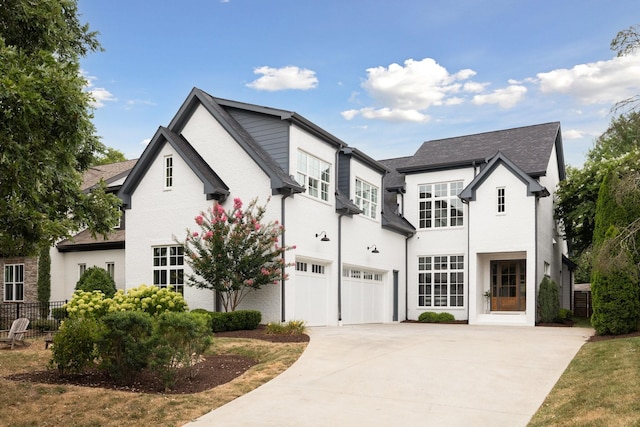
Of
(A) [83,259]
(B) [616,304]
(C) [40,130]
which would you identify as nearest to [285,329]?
(B) [616,304]

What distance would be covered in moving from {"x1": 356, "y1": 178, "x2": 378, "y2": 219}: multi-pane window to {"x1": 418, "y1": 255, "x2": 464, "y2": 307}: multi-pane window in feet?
13.2

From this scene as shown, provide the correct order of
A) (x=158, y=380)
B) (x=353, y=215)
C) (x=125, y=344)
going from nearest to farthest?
1. (x=125, y=344)
2. (x=158, y=380)
3. (x=353, y=215)

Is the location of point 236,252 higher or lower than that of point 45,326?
higher

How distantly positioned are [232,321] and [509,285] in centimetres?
1367

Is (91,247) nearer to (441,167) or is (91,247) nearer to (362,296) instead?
(362,296)

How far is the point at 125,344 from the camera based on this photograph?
10562mm

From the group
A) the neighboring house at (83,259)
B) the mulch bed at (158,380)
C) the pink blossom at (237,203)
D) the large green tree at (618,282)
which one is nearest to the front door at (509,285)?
the large green tree at (618,282)

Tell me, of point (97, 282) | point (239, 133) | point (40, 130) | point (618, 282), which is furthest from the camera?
point (97, 282)

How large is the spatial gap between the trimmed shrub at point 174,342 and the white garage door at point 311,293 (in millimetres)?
8707

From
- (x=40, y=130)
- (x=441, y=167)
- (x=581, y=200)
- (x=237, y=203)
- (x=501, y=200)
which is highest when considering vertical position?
(x=441, y=167)

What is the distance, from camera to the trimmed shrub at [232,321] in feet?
54.9

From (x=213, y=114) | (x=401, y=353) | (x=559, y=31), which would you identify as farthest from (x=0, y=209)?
(x=559, y=31)

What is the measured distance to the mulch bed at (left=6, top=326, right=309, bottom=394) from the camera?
406 inches

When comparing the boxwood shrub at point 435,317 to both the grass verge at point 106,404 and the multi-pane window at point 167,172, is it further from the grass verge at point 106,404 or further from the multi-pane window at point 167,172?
the grass verge at point 106,404
